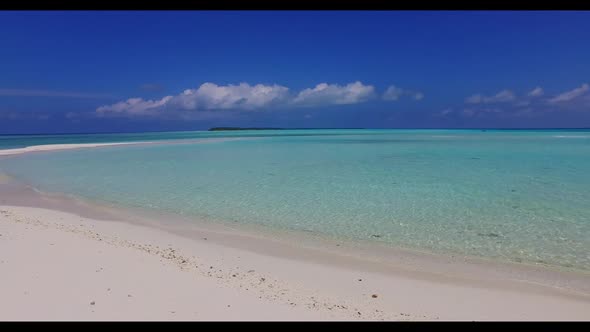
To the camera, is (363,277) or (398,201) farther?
(398,201)

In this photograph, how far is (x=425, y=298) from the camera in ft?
13.5

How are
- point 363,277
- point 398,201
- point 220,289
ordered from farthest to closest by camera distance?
point 398,201
point 363,277
point 220,289

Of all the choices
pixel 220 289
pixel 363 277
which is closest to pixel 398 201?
pixel 363 277

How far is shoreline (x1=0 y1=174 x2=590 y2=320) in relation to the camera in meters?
3.78

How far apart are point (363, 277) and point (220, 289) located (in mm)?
1849

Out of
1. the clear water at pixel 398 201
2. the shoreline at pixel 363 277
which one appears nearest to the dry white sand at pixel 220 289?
the shoreline at pixel 363 277

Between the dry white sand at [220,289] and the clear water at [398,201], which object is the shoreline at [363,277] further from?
the clear water at [398,201]

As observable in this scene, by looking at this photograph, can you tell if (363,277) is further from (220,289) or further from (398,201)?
(398,201)

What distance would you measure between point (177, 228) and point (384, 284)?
4.31 m

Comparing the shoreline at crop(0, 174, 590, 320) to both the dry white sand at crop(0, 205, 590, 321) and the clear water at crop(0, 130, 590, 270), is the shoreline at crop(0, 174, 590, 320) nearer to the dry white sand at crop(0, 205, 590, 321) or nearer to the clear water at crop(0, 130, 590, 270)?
the dry white sand at crop(0, 205, 590, 321)

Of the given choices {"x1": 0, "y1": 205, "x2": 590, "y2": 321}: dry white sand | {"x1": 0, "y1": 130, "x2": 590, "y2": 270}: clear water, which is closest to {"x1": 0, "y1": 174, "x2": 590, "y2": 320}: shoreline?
{"x1": 0, "y1": 205, "x2": 590, "y2": 321}: dry white sand

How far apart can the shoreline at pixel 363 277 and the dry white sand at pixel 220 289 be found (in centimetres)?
2

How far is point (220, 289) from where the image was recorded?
3.93m

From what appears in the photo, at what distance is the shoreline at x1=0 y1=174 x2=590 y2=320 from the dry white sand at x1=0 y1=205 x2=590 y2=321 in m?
0.02
